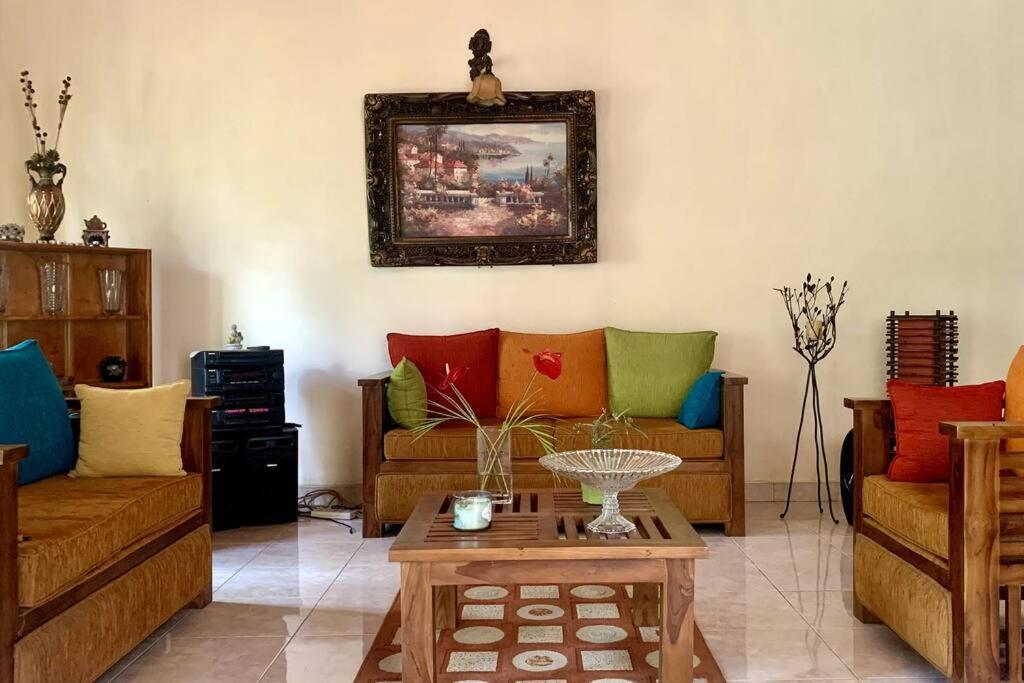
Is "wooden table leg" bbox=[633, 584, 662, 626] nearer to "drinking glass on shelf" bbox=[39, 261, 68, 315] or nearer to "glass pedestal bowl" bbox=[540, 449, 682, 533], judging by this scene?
"glass pedestal bowl" bbox=[540, 449, 682, 533]

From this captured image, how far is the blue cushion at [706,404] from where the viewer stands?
415cm

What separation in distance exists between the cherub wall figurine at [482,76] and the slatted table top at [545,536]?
100 inches

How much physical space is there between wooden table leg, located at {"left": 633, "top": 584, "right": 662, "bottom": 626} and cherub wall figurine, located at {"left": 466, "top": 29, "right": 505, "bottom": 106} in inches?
110

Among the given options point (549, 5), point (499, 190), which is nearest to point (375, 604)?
point (499, 190)

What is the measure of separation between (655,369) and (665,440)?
52 cm

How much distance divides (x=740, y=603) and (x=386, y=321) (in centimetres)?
263

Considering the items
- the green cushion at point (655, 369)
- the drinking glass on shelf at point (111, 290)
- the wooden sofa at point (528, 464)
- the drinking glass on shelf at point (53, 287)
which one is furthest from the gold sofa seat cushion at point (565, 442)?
the drinking glass on shelf at point (53, 287)

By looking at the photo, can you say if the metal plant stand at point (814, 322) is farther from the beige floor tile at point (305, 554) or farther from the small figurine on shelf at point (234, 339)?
the small figurine on shelf at point (234, 339)

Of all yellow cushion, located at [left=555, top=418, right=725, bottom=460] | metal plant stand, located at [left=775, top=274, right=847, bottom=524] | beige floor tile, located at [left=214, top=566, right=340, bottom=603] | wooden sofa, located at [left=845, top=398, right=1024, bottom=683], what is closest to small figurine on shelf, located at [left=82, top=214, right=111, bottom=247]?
beige floor tile, located at [left=214, top=566, right=340, bottom=603]

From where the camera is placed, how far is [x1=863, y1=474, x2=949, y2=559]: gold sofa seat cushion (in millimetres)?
2369

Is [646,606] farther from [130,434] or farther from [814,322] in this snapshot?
[814,322]

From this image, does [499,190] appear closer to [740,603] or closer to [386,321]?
[386,321]

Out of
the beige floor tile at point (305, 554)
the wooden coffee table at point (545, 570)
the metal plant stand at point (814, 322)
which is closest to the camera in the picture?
the wooden coffee table at point (545, 570)

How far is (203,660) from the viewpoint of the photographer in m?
2.62
